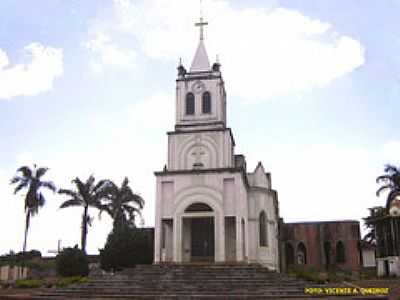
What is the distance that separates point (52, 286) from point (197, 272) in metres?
9.10

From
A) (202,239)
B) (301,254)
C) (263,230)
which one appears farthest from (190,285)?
(301,254)

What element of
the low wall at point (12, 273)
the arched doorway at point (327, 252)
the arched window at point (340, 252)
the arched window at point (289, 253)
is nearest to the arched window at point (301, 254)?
the arched window at point (289, 253)

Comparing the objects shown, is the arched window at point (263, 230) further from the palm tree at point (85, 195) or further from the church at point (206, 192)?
the palm tree at point (85, 195)

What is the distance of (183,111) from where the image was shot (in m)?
34.9

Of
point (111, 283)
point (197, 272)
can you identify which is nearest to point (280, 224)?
point (197, 272)

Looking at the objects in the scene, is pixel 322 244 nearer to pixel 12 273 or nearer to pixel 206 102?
pixel 206 102

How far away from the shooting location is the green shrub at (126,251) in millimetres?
34062

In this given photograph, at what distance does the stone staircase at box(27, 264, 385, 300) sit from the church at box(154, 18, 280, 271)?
138 inches

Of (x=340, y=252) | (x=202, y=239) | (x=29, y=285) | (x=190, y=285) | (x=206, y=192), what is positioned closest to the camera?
(x=190, y=285)

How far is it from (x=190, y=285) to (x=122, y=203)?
20613 mm

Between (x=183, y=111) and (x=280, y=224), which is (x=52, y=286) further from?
(x=280, y=224)

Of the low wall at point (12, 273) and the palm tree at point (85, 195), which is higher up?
the palm tree at point (85, 195)

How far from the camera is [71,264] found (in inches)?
1275

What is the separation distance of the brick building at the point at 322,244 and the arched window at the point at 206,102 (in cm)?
1613
